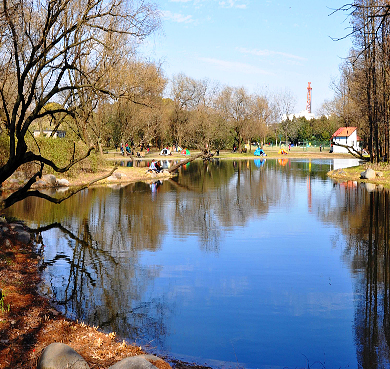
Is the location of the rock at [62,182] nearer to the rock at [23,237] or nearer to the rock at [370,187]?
the rock at [23,237]

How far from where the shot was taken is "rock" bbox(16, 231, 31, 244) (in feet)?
43.4

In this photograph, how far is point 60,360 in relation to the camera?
5.25 m

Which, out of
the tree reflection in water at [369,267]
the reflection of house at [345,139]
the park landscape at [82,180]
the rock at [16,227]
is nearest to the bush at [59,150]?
the park landscape at [82,180]

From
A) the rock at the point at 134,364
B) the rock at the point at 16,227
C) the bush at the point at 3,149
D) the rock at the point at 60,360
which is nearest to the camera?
the rock at the point at 134,364

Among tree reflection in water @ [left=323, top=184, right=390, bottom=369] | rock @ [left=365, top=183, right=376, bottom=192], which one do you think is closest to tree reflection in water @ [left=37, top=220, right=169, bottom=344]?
tree reflection in water @ [left=323, top=184, right=390, bottom=369]

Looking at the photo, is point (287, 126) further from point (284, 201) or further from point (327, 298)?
point (327, 298)

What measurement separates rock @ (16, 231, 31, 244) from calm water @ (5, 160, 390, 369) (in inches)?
19.6

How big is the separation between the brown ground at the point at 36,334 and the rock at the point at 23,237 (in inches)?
151

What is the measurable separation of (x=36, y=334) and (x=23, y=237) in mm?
7145

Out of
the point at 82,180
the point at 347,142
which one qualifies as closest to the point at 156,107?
the point at 82,180

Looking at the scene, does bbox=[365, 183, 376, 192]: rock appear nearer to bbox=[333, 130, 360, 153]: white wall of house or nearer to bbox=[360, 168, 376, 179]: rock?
bbox=[360, 168, 376, 179]: rock

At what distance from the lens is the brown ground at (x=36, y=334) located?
19.5ft

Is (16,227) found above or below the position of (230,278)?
above

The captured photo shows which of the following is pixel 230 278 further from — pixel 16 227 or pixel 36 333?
pixel 16 227
